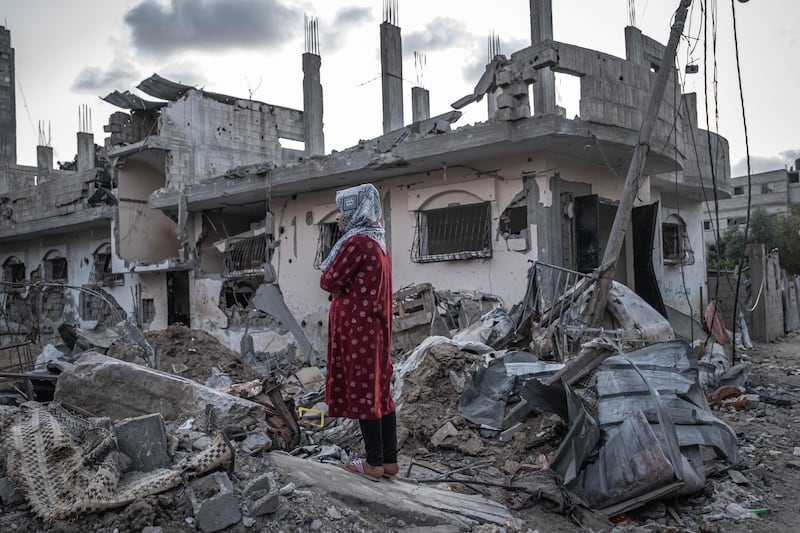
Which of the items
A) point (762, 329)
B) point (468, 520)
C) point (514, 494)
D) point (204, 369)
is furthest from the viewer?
point (762, 329)

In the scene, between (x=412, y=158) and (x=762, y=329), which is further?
(x=762, y=329)

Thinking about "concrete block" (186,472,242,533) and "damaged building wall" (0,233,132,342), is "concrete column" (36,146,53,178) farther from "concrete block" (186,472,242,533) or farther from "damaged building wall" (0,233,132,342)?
"concrete block" (186,472,242,533)

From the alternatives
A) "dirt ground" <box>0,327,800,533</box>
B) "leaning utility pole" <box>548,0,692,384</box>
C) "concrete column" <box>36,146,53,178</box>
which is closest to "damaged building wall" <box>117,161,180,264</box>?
"concrete column" <box>36,146,53,178</box>

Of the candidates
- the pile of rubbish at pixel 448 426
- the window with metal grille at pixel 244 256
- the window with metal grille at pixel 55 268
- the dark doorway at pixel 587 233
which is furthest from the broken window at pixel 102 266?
the dark doorway at pixel 587 233

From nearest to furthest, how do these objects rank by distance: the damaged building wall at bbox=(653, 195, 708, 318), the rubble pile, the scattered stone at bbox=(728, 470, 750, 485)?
the scattered stone at bbox=(728, 470, 750, 485) < the rubble pile < the damaged building wall at bbox=(653, 195, 708, 318)

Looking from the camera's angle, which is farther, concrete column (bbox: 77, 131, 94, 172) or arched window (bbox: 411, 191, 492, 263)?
concrete column (bbox: 77, 131, 94, 172)

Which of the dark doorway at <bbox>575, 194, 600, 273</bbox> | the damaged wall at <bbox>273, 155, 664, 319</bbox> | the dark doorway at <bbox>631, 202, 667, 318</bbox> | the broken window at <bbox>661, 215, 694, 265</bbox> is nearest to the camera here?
the damaged wall at <bbox>273, 155, 664, 319</bbox>

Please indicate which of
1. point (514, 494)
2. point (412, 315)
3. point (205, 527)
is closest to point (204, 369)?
point (412, 315)

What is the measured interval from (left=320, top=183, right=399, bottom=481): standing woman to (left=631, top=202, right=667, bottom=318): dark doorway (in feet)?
26.3

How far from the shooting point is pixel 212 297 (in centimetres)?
1410

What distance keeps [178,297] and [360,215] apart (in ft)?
49.0

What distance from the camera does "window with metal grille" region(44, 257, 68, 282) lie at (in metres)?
19.4

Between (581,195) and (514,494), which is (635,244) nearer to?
(581,195)

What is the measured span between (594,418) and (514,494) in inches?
29.1
